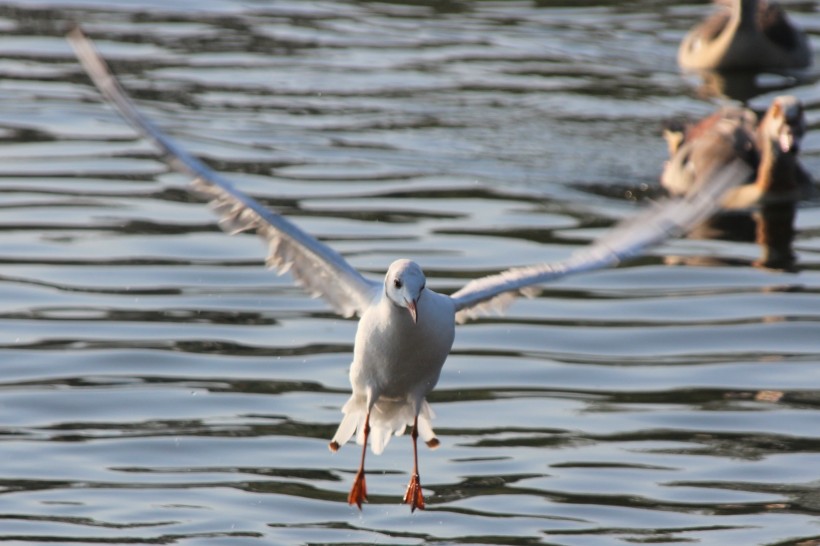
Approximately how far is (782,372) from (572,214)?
11.4 ft

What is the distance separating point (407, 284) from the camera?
7.92m

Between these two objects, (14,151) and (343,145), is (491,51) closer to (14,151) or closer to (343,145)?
(343,145)

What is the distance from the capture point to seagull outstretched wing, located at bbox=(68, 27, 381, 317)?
841 cm

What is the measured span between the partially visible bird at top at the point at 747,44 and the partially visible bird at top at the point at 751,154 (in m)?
4.09

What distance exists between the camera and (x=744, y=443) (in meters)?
10.3

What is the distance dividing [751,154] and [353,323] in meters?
5.21

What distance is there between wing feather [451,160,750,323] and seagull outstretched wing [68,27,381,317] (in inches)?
23.2

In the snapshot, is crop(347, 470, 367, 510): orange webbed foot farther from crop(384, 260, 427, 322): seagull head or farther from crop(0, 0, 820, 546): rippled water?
crop(384, 260, 427, 322): seagull head

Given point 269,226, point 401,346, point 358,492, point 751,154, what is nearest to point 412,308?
point 401,346

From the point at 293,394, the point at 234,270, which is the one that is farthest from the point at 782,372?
the point at 234,270

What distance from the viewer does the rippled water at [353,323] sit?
30.9 feet

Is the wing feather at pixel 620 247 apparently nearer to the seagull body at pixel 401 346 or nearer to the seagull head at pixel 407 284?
the seagull body at pixel 401 346

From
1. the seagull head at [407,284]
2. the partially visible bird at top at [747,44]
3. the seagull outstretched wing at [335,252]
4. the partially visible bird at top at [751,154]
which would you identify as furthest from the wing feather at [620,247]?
the partially visible bird at top at [747,44]

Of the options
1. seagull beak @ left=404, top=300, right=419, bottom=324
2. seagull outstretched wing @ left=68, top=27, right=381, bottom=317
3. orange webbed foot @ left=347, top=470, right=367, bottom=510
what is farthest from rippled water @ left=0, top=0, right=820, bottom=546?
seagull beak @ left=404, top=300, right=419, bottom=324
